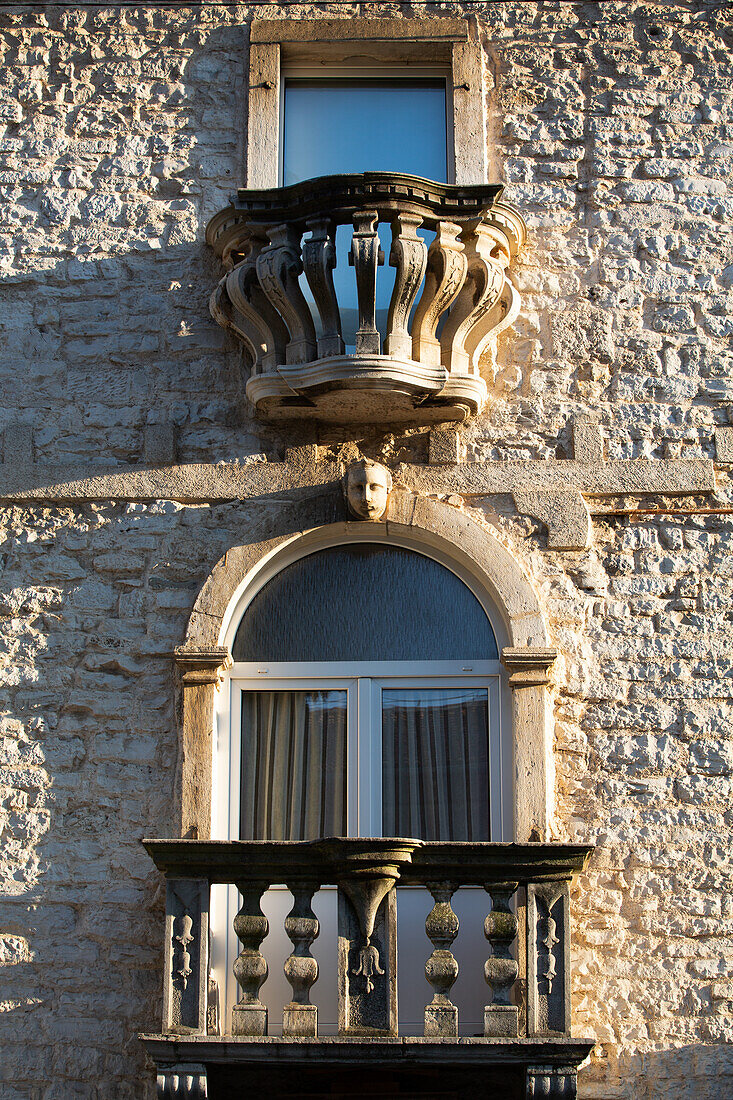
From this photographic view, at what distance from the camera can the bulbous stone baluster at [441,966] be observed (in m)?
6.31

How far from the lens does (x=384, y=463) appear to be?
7.81 m

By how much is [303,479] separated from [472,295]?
1.31 m

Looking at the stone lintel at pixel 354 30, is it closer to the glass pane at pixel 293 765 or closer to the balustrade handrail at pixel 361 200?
the balustrade handrail at pixel 361 200

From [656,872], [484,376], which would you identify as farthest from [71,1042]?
[484,376]

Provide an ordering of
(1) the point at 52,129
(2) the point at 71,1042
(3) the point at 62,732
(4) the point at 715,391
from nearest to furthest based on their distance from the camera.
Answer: (2) the point at 71,1042 < (3) the point at 62,732 < (4) the point at 715,391 < (1) the point at 52,129

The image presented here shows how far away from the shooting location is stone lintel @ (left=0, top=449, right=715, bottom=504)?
302 inches

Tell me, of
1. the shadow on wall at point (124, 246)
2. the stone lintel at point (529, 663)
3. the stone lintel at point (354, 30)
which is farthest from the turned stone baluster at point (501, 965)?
the stone lintel at point (354, 30)

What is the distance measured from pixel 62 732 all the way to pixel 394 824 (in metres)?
1.70

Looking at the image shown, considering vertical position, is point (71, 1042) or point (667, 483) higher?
point (667, 483)

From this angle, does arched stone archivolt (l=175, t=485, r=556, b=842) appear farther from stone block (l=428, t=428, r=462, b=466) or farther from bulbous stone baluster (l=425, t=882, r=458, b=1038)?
bulbous stone baluster (l=425, t=882, r=458, b=1038)

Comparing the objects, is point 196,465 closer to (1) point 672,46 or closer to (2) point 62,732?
(2) point 62,732

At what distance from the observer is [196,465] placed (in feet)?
25.6

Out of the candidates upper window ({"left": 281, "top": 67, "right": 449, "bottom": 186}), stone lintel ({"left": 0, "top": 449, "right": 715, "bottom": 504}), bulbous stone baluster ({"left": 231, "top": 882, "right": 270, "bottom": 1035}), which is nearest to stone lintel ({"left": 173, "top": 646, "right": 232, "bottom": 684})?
stone lintel ({"left": 0, "top": 449, "right": 715, "bottom": 504})

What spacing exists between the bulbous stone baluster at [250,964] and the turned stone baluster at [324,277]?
2741 mm
